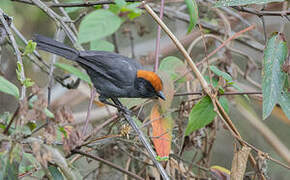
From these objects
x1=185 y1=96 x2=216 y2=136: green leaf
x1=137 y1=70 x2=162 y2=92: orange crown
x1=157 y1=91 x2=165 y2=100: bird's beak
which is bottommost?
x1=185 y1=96 x2=216 y2=136: green leaf

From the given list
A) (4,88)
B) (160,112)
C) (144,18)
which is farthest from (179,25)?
(4,88)

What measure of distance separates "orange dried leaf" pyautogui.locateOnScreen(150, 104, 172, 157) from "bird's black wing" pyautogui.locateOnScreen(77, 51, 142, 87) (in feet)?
2.12

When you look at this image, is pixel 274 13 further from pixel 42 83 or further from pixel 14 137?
pixel 42 83

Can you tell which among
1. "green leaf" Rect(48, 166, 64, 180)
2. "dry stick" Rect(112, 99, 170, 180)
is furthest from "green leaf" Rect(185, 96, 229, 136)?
"green leaf" Rect(48, 166, 64, 180)

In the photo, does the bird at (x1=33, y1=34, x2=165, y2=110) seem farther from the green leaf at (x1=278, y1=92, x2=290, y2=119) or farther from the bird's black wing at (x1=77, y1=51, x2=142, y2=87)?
the green leaf at (x1=278, y1=92, x2=290, y2=119)

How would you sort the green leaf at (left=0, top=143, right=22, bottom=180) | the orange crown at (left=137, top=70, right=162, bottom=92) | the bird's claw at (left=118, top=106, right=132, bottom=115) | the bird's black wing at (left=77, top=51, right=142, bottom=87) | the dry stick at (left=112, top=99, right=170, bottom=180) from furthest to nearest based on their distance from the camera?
the bird's black wing at (left=77, top=51, right=142, bottom=87) → the orange crown at (left=137, top=70, right=162, bottom=92) → the bird's claw at (left=118, top=106, right=132, bottom=115) → the dry stick at (left=112, top=99, right=170, bottom=180) → the green leaf at (left=0, top=143, right=22, bottom=180)

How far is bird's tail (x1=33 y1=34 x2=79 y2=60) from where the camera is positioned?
260cm

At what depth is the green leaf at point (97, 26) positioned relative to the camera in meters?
2.01

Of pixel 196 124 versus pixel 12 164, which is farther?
Answer: pixel 196 124

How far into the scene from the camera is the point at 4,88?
1521 mm

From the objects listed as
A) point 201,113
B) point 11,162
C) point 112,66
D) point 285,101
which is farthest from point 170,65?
point 11,162

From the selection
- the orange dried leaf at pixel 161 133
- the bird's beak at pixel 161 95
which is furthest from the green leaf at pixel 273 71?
the bird's beak at pixel 161 95

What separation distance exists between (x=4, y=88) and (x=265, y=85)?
1.25 meters

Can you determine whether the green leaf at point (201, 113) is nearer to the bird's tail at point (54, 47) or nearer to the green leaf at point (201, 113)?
the green leaf at point (201, 113)
